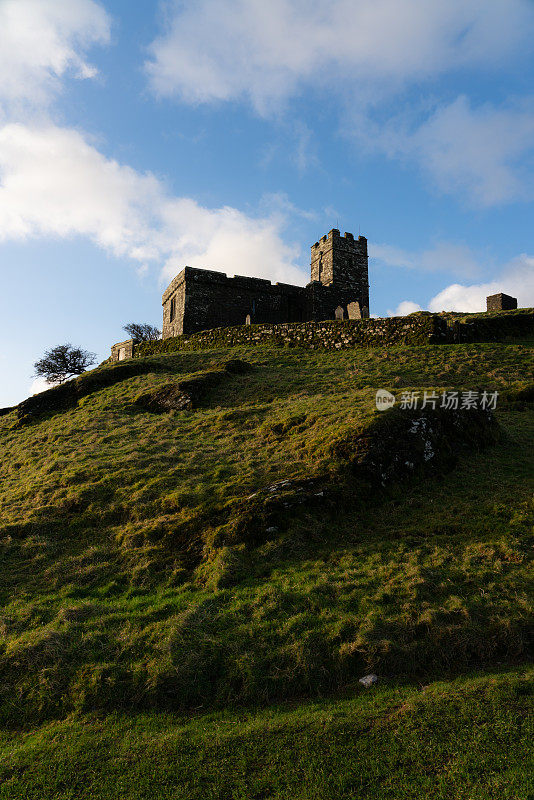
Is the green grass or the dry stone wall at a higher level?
the dry stone wall

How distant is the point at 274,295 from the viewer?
4025cm

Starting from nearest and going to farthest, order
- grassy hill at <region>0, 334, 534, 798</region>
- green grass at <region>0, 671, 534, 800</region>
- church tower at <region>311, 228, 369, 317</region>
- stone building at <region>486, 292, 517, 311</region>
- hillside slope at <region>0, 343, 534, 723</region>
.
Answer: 1. green grass at <region>0, 671, 534, 800</region>
2. grassy hill at <region>0, 334, 534, 798</region>
3. hillside slope at <region>0, 343, 534, 723</region>
4. stone building at <region>486, 292, 517, 311</region>
5. church tower at <region>311, 228, 369, 317</region>

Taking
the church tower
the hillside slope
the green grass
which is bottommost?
the green grass

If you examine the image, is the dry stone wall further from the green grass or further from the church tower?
the green grass

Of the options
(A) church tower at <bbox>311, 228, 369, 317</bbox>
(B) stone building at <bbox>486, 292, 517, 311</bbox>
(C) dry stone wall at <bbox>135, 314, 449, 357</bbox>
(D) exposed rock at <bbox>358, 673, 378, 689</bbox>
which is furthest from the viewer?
(A) church tower at <bbox>311, 228, 369, 317</bbox>

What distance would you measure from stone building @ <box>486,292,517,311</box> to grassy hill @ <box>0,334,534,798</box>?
25115 millimetres

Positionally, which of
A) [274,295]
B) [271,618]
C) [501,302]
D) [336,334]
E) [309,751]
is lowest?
[309,751]

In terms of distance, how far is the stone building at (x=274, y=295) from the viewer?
1489 inches

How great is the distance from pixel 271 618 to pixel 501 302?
37.1 meters

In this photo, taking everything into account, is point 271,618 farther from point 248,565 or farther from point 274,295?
point 274,295

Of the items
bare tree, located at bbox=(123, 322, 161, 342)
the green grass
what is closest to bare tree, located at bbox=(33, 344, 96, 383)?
bare tree, located at bbox=(123, 322, 161, 342)

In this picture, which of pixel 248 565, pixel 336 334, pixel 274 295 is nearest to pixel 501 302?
pixel 336 334

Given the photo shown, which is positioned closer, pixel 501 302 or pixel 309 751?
pixel 309 751

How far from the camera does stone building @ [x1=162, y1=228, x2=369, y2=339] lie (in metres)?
37.8
